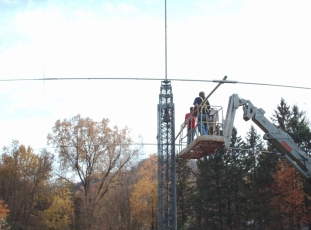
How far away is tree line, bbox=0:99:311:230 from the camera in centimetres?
3531

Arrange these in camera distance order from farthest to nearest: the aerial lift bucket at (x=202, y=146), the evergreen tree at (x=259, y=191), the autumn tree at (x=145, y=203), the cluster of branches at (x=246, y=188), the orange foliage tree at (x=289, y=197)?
the autumn tree at (x=145, y=203)
the evergreen tree at (x=259, y=191)
the cluster of branches at (x=246, y=188)
the orange foliage tree at (x=289, y=197)
the aerial lift bucket at (x=202, y=146)

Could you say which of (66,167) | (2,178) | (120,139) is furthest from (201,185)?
(2,178)

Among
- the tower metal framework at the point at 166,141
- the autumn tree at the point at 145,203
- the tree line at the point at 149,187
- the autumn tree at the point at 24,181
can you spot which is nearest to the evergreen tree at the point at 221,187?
the tree line at the point at 149,187

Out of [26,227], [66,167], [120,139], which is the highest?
[120,139]

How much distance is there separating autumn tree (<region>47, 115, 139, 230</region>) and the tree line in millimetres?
86

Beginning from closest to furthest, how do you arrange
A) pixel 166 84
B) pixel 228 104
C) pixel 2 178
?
pixel 228 104 → pixel 166 84 → pixel 2 178

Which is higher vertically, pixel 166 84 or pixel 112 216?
pixel 166 84

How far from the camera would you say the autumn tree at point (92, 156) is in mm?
36688

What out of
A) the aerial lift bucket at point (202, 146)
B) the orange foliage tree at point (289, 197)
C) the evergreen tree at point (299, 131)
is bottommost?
the aerial lift bucket at point (202, 146)

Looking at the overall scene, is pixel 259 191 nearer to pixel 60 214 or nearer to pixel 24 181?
pixel 60 214

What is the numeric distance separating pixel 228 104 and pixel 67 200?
106 ft

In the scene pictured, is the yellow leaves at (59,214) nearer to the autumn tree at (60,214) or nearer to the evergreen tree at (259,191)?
the autumn tree at (60,214)

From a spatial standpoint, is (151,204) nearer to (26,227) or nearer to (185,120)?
(26,227)

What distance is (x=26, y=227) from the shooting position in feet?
136
